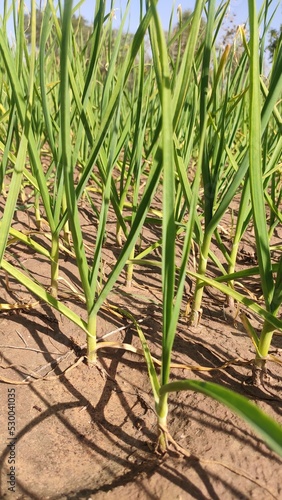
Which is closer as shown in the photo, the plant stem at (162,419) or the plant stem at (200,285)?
the plant stem at (162,419)

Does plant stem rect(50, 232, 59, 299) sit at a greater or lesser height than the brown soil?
greater

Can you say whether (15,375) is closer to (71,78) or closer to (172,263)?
(172,263)

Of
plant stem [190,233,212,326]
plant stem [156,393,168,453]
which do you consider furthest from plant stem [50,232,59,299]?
plant stem [156,393,168,453]

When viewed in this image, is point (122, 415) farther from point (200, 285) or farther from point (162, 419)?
point (200, 285)

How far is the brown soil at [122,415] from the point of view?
541 mm

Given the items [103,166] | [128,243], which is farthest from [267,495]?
[103,166]

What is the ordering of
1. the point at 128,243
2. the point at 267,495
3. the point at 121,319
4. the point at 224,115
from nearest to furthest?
the point at 267,495 → the point at 128,243 → the point at 224,115 → the point at 121,319

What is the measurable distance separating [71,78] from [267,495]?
0.63 meters

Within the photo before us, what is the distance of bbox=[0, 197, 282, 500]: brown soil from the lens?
1.77 ft

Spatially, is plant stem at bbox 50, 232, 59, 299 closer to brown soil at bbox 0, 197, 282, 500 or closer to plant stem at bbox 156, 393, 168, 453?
brown soil at bbox 0, 197, 282, 500

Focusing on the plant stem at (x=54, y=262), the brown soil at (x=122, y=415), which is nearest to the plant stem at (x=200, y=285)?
the brown soil at (x=122, y=415)

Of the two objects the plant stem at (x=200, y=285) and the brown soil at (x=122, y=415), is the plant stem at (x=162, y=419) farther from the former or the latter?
the plant stem at (x=200, y=285)

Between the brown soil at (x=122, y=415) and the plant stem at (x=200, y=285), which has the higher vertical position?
the plant stem at (x=200, y=285)

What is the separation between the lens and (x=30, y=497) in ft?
1.84
